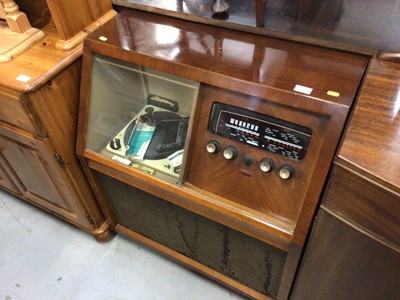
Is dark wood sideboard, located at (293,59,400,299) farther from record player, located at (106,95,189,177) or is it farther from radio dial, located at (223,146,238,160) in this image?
record player, located at (106,95,189,177)

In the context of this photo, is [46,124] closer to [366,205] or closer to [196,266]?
[196,266]

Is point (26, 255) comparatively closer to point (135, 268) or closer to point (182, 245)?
point (135, 268)

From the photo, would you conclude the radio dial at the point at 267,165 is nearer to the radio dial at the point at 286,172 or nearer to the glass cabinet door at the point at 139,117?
the radio dial at the point at 286,172

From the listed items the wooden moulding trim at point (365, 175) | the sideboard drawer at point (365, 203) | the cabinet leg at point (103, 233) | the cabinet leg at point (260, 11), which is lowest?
the cabinet leg at point (103, 233)

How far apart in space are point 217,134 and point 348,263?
1.46ft

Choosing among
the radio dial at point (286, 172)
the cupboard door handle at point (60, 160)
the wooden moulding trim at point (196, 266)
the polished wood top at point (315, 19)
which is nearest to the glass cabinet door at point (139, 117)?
the cupboard door handle at point (60, 160)

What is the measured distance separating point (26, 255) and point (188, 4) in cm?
126

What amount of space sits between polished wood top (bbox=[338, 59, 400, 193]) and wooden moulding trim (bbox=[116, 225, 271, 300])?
2.47 ft

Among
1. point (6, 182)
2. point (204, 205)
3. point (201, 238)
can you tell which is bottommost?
point (6, 182)

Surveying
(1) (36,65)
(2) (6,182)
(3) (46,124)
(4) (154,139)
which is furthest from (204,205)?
(2) (6,182)

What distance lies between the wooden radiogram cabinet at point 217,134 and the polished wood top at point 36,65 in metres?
0.08

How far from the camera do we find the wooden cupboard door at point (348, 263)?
715mm

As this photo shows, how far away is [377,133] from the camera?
0.69m

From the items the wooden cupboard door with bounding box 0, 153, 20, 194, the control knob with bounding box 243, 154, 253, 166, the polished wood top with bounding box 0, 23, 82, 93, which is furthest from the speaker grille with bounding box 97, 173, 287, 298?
the wooden cupboard door with bounding box 0, 153, 20, 194
